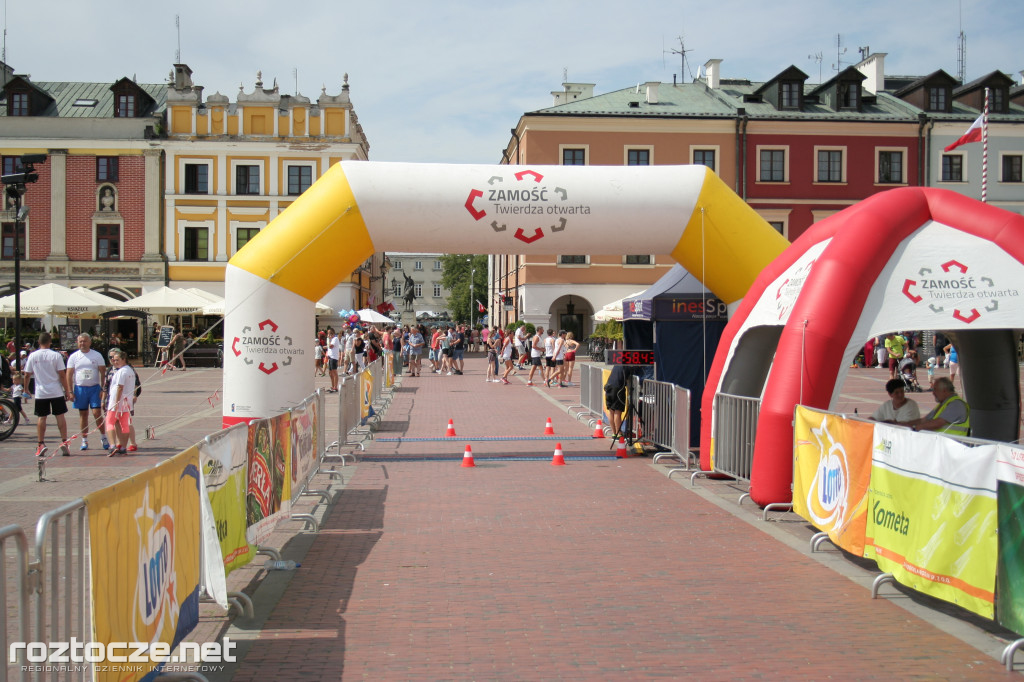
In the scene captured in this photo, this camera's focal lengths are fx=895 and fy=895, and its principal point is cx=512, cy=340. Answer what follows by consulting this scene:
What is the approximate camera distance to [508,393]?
25359 millimetres

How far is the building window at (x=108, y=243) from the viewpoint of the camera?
4444cm

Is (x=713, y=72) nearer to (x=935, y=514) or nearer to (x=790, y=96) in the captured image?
(x=790, y=96)

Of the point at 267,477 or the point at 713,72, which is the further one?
the point at 713,72

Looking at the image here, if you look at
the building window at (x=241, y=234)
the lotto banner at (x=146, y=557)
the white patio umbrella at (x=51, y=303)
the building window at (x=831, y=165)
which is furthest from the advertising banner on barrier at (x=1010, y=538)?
the building window at (x=241, y=234)

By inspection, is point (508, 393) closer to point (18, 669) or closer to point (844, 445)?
point (844, 445)

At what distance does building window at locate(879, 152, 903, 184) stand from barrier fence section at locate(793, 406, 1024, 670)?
39.9m

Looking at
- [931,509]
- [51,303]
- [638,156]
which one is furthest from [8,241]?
[931,509]

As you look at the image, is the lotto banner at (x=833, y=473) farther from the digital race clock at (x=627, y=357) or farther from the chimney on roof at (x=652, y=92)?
the chimney on roof at (x=652, y=92)

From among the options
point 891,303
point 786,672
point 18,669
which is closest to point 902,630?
point 786,672

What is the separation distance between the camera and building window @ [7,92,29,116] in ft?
148

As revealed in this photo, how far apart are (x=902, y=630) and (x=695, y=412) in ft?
25.7

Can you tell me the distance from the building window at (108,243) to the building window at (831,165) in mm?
34765

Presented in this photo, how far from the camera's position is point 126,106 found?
4556cm

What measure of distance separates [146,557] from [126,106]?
46597 millimetres
